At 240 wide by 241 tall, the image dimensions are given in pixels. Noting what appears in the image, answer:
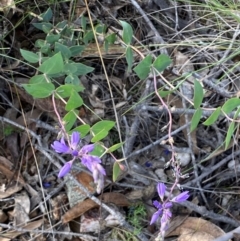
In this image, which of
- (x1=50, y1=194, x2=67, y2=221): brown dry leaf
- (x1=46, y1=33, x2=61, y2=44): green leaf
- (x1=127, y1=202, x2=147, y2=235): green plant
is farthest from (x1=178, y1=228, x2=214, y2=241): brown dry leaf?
(x1=46, y1=33, x2=61, y2=44): green leaf

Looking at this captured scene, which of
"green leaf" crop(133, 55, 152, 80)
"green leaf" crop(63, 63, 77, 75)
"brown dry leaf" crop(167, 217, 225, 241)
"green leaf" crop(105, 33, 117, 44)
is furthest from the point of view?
"brown dry leaf" crop(167, 217, 225, 241)

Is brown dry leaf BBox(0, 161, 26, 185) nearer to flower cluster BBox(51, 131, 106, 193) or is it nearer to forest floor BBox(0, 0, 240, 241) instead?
forest floor BBox(0, 0, 240, 241)

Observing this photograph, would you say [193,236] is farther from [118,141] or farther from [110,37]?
[110,37]

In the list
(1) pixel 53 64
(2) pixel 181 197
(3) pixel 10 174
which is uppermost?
(1) pixel 53 64

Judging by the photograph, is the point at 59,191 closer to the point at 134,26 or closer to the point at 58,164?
the point at 58,164

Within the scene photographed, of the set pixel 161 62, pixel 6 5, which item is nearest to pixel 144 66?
pixel 161 62

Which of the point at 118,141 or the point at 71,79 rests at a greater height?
the point at 71,79

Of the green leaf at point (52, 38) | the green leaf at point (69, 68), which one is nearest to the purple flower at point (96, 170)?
the green leaf at point (69, 68)

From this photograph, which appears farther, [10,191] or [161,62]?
[10,191]
